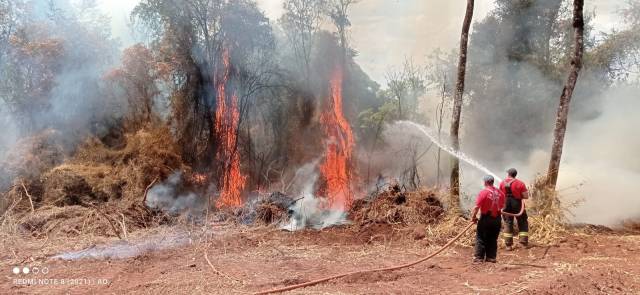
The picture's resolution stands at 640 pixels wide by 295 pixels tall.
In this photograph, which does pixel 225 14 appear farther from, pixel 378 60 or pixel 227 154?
pixel 378 60

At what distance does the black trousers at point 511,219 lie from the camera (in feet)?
32.3

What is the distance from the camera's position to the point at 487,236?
28.8 ft

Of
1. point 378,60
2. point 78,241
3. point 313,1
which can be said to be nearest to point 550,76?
point 378,60

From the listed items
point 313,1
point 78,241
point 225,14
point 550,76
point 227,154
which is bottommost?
point 78,241

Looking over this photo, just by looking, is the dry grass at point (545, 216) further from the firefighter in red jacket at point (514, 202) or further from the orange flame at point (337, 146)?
the orange flame at point (337, 146)

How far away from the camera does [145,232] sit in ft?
41.5

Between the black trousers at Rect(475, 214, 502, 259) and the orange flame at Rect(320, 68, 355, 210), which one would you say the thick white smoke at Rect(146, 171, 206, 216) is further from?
the black trousers at Rect(475, 214, 502, 259)

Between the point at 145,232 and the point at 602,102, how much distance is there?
70.7ft

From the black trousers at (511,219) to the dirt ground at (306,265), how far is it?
410mm

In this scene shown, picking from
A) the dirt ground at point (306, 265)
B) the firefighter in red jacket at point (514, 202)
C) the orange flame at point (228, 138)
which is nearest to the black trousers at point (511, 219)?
the firefighter in red jacket at point (514, 202)

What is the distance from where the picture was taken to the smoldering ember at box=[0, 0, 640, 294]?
895cm

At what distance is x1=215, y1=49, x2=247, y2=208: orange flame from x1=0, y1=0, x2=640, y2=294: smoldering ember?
0.09 meters

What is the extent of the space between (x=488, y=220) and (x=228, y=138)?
13959 mm

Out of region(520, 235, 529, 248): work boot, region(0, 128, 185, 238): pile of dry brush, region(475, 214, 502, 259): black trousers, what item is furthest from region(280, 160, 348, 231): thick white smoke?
region(475, 214, 502, 259): black trousers
